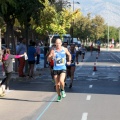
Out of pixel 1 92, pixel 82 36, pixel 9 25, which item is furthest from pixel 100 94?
pixel 82 36

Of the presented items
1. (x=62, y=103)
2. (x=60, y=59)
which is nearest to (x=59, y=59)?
(x=60, y=59)

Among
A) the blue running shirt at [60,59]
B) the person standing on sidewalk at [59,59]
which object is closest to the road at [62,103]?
the person standing on sidewalk at [59,59]

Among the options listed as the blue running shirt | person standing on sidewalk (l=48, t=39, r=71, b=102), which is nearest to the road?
person standing on sidewalk (l=48, t=39, r=71, b=102)

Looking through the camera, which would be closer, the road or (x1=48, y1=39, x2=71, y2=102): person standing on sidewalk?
the road

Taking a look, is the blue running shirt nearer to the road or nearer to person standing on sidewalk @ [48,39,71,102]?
person standing on sidewalk @ [48,39,71,102]

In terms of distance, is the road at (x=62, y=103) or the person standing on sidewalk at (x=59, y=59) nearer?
the road at (x=62, y=103)

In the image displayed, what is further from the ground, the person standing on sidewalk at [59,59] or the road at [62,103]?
the person standing on sidewalk at [59,59]

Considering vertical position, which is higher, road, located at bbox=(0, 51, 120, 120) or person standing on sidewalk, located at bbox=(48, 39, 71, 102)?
person standing on sidewalk, located at bbox=(48, 39, 71, 102)

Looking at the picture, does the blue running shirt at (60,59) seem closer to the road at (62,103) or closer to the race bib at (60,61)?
the race bib at (60,61)

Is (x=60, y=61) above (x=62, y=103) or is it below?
above

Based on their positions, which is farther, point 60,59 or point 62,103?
point 60,59

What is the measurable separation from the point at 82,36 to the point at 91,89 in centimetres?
9054

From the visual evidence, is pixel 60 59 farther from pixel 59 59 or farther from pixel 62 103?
pixel 62 103

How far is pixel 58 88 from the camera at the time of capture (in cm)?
1334
